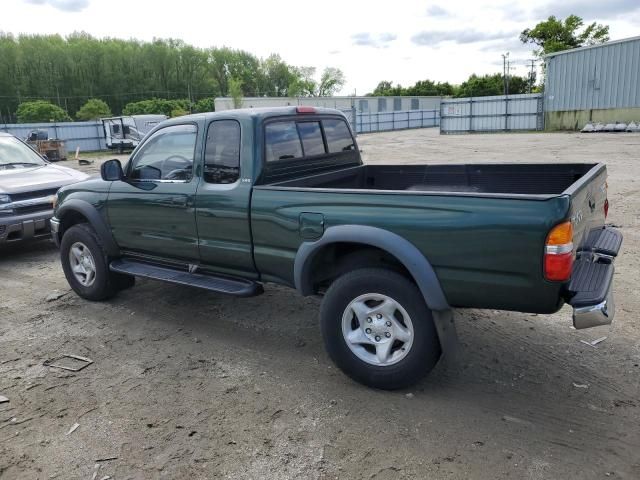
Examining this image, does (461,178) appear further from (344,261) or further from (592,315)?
(592,315)

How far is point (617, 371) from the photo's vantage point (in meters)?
3.62

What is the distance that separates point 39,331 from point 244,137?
105 inches

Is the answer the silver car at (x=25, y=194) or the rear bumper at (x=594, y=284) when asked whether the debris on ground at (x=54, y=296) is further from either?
the rear bumper at (x=594, y=284)

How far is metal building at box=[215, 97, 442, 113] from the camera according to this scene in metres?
50.7

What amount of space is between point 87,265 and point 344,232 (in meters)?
3.27

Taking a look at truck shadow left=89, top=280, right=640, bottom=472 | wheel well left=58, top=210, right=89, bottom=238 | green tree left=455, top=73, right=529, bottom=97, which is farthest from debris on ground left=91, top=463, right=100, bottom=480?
green tree left=455, top=73, right=529, bottom=97

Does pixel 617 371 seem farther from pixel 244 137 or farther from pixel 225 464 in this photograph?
pixel 244 137

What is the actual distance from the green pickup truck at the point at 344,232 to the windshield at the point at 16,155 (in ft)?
11.1

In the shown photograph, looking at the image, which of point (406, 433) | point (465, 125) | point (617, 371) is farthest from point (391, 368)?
point (465, 125)

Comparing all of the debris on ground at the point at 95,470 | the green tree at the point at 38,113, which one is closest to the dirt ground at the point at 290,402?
the debris on ground at the point at 95,470

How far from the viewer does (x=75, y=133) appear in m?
32.6

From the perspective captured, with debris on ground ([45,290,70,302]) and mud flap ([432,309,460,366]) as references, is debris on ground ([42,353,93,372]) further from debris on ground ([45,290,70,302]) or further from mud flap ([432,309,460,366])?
mud flap ([432,309,460,366])

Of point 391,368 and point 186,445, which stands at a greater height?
point 391,368

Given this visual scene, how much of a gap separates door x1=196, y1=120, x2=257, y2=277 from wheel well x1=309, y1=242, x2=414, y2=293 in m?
0.59
